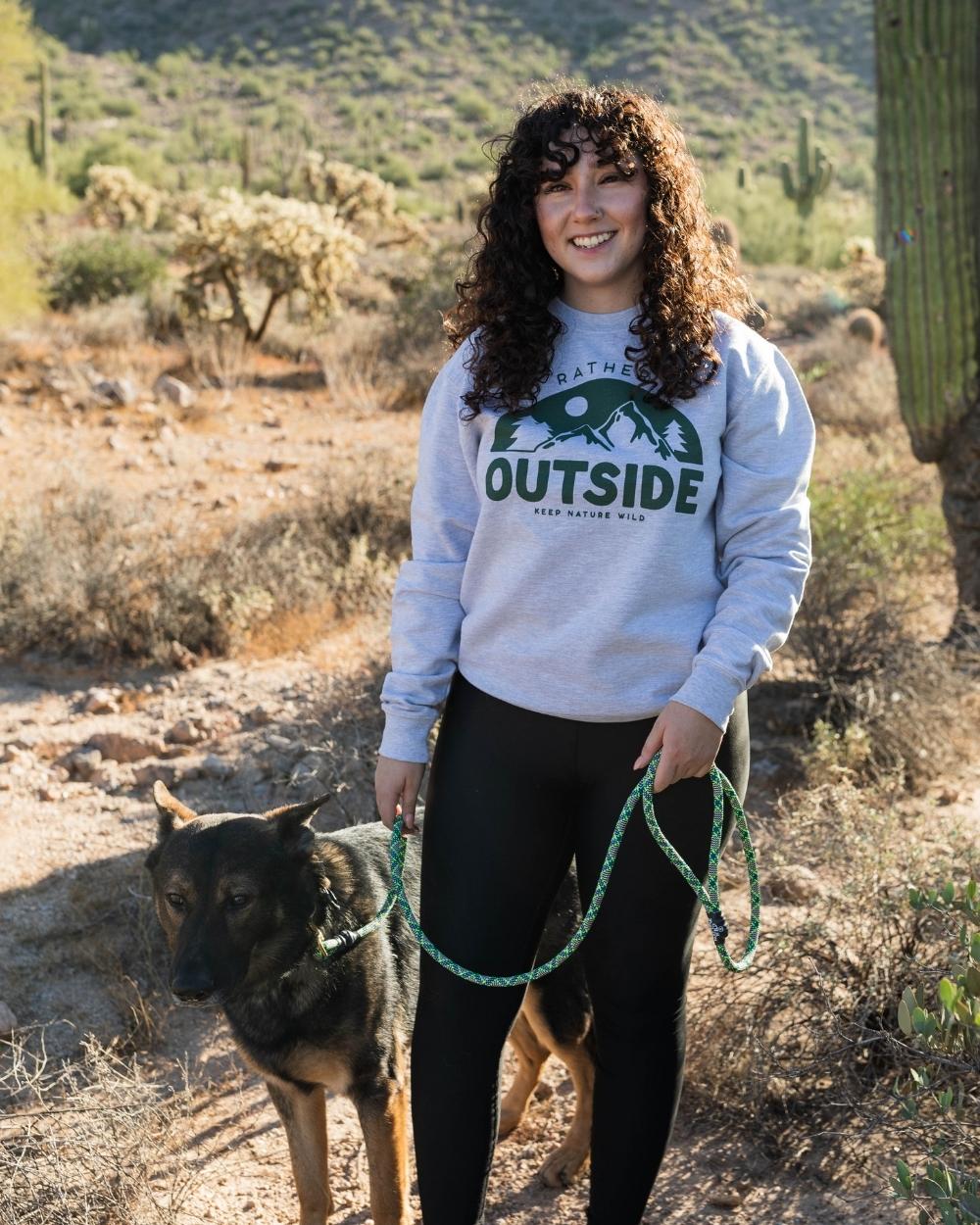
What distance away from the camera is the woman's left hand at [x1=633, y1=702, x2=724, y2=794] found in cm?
225

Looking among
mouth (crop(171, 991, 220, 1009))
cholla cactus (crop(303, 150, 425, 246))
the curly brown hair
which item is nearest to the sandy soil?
mouth (crop(171, 991, 220, 1009))

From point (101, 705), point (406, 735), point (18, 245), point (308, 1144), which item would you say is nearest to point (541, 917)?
point (406, 735)

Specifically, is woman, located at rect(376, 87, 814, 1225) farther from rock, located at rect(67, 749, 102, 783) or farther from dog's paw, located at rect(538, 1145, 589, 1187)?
rock, located at rect(67, 749, 102, 783)

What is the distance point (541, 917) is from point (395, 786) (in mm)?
371

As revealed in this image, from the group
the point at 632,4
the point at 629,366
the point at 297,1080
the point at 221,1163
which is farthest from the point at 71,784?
the point at 632,4

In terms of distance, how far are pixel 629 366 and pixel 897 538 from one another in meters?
5.35

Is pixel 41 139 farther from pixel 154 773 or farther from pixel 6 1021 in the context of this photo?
pixel 6 1021

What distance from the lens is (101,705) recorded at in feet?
20.0

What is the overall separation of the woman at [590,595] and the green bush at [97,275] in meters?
13.5

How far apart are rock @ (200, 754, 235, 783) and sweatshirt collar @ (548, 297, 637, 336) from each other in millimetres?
3334

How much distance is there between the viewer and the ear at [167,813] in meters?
3.14

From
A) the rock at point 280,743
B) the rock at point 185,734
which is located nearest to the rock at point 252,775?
the rock at point 280,743

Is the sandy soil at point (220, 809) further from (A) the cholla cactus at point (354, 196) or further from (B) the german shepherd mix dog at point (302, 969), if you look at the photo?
(A) the cholla cactus at point (354, 196)

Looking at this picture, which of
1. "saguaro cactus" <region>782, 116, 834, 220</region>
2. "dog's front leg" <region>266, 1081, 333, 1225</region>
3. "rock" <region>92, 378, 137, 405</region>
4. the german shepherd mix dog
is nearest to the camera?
the german shepherd mix dog
